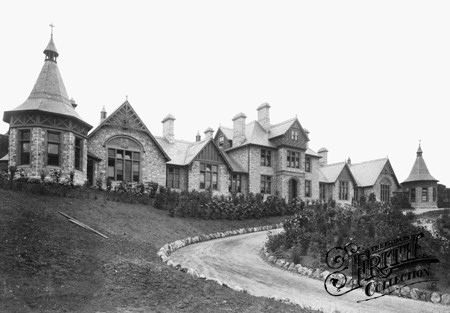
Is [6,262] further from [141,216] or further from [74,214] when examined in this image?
[141,216]

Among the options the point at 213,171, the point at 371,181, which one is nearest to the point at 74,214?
the point at 213,171

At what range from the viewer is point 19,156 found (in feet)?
84.3

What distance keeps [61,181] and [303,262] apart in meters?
16.1

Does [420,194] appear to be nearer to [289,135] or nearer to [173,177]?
[289,135]

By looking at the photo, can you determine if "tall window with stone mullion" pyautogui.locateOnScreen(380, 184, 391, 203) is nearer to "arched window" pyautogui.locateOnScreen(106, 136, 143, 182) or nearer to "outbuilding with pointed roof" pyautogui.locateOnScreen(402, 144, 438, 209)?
"outbuilding with pointed roof" pyautogui.locateOnScreen(402, 144, 438, 209)

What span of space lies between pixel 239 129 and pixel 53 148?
1932 centimetres

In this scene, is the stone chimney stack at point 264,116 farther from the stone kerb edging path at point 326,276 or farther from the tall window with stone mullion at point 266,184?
the stone kerb edging path at point 326,276

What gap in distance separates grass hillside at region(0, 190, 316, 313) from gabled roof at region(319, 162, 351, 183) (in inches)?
1262

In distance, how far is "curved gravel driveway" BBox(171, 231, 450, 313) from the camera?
36.0 feet

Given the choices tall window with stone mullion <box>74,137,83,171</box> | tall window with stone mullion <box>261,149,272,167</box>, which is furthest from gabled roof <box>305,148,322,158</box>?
tall window with stone mullion <box>74,137,83,171</box>

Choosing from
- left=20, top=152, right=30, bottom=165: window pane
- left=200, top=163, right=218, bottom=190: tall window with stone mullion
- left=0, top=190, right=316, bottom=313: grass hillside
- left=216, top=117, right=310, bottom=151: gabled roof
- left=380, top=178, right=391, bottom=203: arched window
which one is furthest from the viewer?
left=380, top=178, right=391, bottom=203: arched window

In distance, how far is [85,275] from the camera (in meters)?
11.3

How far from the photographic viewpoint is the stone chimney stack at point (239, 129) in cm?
4016

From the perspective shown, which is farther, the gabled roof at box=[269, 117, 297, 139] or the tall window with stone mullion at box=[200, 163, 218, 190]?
the gabled roof at box=[269, 117, 297, 139]
